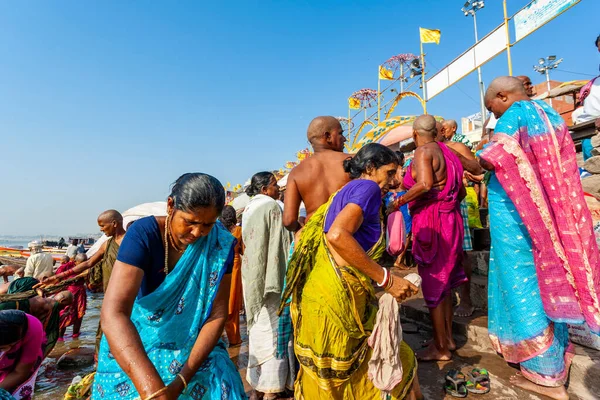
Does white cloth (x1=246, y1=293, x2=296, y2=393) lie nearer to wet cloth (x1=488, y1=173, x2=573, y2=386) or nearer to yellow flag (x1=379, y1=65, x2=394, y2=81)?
wet cloth (x1=488, y1=173, x2=573, y2=386)

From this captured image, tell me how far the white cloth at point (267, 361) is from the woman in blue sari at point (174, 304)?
111 centimetres

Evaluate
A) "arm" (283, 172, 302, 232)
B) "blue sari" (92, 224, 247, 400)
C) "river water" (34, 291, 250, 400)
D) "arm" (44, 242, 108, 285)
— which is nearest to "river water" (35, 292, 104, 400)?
"river water" (34, 291, 250, 400)

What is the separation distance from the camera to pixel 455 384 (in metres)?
2.43

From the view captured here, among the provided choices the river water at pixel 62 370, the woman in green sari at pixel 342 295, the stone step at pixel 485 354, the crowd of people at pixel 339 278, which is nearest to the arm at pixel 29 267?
the river water at pixel 62 370

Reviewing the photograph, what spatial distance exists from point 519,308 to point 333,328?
147 cm

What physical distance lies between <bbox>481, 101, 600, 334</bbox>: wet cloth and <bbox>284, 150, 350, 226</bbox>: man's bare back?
112 cm

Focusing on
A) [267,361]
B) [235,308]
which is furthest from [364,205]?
[235,308]

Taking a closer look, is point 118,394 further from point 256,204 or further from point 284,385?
point 256,204

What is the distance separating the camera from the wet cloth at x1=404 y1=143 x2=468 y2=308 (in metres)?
2.94

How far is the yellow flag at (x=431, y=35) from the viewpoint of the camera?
50.2 feet

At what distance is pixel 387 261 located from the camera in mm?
6605

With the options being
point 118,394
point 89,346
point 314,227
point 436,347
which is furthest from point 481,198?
point 89,346

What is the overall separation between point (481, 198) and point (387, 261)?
221cm

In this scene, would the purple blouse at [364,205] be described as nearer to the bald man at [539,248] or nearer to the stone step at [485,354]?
the bald man at [539,248]
